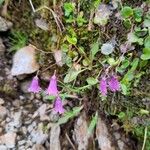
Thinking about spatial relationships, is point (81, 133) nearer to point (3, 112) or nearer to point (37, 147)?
point (37, 147)

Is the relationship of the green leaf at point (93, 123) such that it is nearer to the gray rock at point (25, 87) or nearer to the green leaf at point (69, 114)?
the green leaf at point (69, 114)

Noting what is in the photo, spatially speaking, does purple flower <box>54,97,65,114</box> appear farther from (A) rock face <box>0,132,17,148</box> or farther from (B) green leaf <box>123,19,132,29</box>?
(B) green leaf <box>123,19,132,29</box>

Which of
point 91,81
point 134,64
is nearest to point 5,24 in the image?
point 91,81

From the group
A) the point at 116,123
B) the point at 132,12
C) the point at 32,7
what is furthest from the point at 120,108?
the point at 32,7

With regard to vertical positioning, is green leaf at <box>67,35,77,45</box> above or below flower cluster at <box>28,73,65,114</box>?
above

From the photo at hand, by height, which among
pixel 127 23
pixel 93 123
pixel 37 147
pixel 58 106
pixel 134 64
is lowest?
pixel 37 147

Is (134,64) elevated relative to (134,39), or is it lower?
lower

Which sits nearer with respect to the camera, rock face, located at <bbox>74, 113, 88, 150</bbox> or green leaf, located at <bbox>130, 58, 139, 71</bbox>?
green leaf, located at <bbox>130, 58, 139, 71</bbox>

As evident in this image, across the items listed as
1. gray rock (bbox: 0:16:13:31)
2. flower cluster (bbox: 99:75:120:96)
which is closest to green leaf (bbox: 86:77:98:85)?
flower cluster (bbox: 99:75:120:96)
